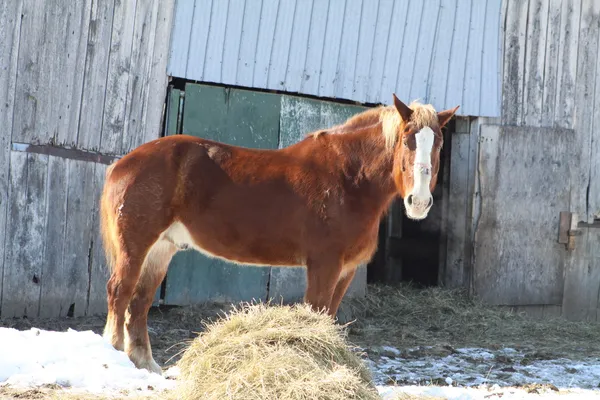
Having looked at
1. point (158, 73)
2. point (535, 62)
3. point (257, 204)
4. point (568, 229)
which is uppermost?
point (535, 62)

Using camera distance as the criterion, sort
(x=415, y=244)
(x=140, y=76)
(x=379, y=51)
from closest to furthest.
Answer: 1. (x=140, y=76)
2. (x=379, y=51)
3. (x=415, y=244)

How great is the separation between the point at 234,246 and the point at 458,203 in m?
4.44

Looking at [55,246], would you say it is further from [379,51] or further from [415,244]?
[415,244]

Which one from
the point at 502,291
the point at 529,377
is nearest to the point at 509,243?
the point at 502,291

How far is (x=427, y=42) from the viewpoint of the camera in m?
9.66

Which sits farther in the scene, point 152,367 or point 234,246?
point 234,246

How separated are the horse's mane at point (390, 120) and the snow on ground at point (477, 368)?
5.91ft

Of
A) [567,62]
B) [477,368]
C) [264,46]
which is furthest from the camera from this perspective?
[567,62]

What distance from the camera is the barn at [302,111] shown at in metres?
7.75

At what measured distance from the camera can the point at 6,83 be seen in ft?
24.8

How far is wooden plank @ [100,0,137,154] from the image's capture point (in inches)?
319

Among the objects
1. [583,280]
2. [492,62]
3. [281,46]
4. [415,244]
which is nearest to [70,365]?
[281,46]

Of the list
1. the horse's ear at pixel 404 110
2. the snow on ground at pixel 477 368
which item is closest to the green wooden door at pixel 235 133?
the snow on ground at pixel 477 368

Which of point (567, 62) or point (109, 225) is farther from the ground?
point (567, 62)
